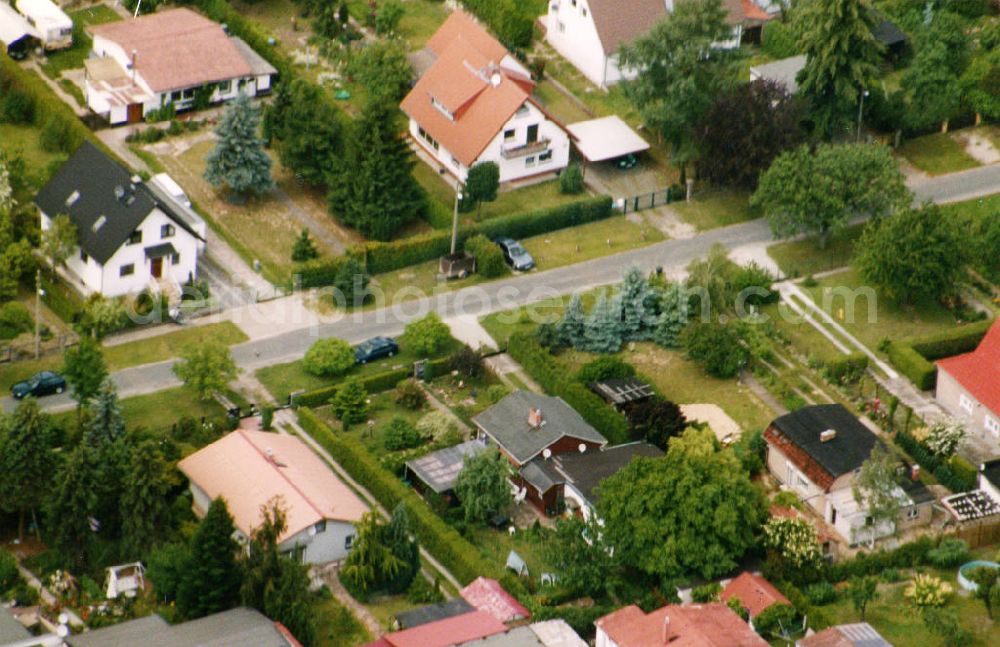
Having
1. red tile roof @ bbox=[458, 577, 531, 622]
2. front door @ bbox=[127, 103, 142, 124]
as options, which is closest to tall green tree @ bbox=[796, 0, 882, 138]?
front door @ bbox=[127, 103, 142, 124]

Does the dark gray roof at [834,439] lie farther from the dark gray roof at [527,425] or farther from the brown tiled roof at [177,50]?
the brown tiled roof at [177,50]

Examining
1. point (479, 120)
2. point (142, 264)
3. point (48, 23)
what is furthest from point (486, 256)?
point (48, 23)

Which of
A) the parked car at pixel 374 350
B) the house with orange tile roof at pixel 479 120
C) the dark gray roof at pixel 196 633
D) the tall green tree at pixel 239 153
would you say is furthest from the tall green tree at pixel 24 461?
the house with orange tile roof at pixel 479 120

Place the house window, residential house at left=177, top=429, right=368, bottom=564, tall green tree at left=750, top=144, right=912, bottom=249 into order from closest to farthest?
residential house at left=177, top=429, right=368, bottom=564 → the house window → tall green tree at left=750, top=144, right=912, bottom=249

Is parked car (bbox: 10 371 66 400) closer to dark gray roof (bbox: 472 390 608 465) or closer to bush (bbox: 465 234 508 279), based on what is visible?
dark gray roof (bbox: 472 390 608 465)

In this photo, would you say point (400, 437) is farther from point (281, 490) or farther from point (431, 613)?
point (431, 613)

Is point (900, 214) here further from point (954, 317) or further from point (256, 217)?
point (256, 217)

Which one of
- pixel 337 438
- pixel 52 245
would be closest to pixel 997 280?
pixel 337 438
